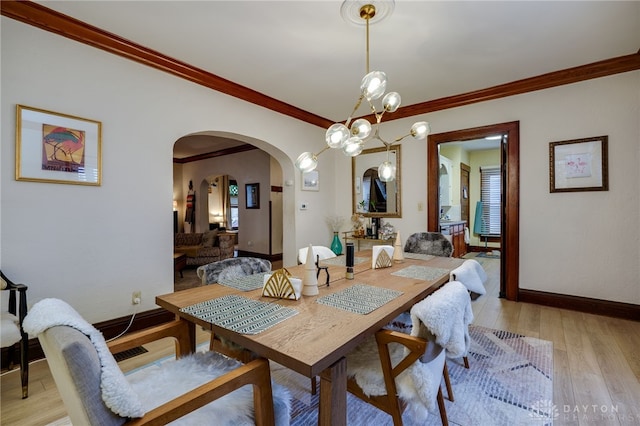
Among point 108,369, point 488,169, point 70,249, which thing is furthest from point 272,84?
point 488,169

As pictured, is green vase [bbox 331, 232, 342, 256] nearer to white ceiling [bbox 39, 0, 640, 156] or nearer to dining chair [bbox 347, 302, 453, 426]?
white ceiling [bbox 39, 0, 640, 156]

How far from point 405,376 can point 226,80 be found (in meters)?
3.26

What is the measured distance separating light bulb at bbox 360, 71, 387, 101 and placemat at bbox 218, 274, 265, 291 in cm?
135

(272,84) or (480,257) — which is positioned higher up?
(272,84)

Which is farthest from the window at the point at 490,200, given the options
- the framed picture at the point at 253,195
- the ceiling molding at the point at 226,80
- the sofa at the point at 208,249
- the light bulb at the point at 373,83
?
the light bulb at the point at 373,83

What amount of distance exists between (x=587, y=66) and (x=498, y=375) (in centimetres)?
317

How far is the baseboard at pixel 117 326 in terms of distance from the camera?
2.13 meters

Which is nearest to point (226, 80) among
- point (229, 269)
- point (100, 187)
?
point (100, 187)

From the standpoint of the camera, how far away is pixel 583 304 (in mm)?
3062

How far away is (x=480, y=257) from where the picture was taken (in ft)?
21.5

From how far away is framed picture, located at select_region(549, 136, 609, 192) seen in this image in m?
2.98

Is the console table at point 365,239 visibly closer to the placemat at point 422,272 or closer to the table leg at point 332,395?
the placemat at point 422,272

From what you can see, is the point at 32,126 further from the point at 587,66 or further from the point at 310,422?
the point at 587,66

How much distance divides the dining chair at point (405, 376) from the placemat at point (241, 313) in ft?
1.40
